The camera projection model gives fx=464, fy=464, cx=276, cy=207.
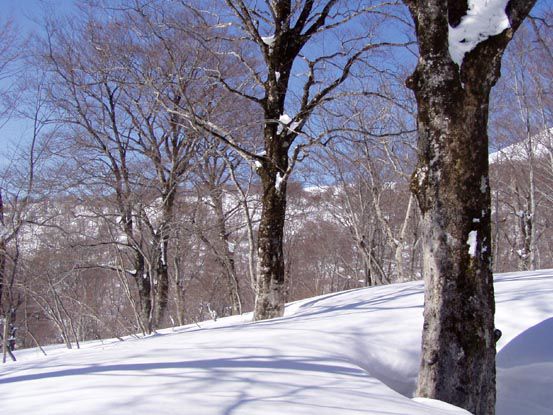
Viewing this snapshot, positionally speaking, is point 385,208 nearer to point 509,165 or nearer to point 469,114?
point 509,165

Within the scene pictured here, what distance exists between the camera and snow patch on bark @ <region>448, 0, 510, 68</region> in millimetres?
2963

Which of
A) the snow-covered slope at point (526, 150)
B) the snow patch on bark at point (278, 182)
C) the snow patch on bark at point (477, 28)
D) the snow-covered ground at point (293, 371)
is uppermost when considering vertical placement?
the snow-covered slope at point (526, 150)

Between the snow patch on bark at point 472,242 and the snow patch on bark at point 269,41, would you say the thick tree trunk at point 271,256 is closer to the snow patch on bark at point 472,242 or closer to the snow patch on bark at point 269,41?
the snow patch on bark at point 269,41

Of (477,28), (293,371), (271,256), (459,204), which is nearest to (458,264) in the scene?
(459,204)

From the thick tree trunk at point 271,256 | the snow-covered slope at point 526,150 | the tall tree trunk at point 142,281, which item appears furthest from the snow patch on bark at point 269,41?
the snow-covered slope at point 526,150

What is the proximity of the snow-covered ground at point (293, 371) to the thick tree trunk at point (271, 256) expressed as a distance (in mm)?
1292

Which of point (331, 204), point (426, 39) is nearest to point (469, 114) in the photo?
point (426, 39)

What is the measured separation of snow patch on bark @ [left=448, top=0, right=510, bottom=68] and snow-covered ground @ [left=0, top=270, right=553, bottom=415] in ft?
6.84

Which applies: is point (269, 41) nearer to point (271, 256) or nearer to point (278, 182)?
point (278, 182)

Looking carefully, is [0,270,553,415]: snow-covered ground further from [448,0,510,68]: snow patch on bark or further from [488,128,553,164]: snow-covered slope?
[488,128,553,164]: snow-covered slope

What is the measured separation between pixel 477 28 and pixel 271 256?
3728 mm

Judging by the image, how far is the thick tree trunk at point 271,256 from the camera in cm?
591

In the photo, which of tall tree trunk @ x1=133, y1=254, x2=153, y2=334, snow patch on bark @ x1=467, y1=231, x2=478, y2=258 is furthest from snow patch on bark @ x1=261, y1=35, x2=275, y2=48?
tall tree trunk @ x1=133, y1=254, x2=153, y2=334

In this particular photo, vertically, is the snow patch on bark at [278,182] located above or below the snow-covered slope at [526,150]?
below
